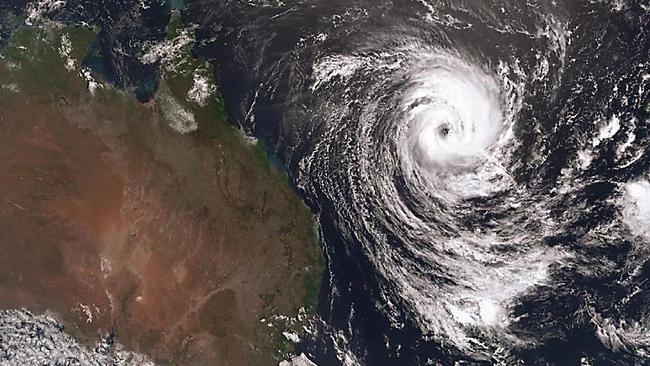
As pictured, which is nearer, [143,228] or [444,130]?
[444,130]

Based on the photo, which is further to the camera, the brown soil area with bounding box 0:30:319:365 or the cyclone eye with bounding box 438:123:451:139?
the brown soil area with bounding box 0:30:319:365

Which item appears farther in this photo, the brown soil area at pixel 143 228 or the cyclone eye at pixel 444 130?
the brown soil area at pixel 143 228

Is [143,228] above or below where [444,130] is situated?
below

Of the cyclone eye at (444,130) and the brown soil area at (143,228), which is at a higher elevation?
the cyclone eye at (444,130)

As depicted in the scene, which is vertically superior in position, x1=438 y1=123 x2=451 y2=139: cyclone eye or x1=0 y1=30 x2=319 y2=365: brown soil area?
x1=438 y1=123 x2=451 y2=139: cyclone eye

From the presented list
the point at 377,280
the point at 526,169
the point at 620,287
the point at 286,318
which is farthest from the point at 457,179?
the point at 286,318

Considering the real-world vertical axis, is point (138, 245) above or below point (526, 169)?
below

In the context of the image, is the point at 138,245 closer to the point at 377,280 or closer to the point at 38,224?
the point at 38,224

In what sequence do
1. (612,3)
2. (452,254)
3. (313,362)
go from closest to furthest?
(612,3), (452,254), (313,362)
